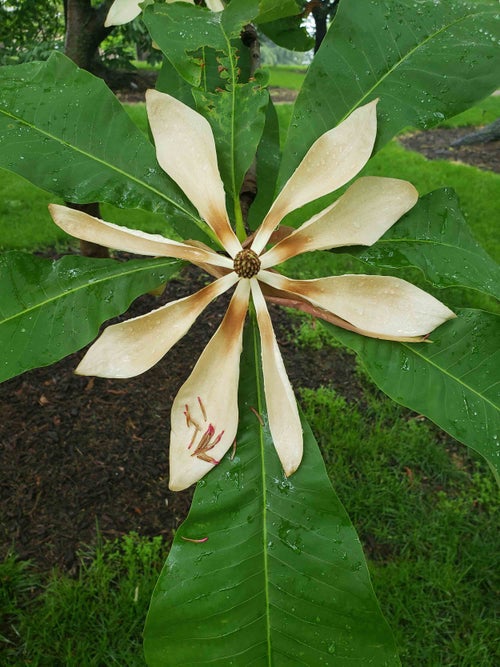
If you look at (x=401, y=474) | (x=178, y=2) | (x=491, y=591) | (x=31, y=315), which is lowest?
(x=491, y=591)

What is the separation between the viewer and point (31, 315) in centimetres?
65

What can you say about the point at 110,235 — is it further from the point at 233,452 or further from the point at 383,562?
the point at 383,562

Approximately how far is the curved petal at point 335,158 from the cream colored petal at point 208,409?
12 centimetres

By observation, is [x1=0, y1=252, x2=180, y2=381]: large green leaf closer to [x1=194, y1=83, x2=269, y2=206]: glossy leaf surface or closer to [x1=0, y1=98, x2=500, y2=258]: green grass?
[x1=194, y1=83, x2=269, y2=206]: glossy leaf surface

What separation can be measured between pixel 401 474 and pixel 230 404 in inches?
61.3

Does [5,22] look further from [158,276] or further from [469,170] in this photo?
[469,170]

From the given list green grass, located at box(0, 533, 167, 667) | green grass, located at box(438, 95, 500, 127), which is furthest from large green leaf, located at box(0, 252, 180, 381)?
green grass, located at box(438, 95, 500, 127)

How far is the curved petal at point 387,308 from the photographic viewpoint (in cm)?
59

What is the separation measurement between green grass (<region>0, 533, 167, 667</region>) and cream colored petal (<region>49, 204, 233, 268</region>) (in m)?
1.20

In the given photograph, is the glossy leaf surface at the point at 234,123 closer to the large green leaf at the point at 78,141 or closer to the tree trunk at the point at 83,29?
the large green leaf at the point at 78,141

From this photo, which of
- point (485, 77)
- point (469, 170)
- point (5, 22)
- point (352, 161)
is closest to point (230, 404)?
point (352, 161)

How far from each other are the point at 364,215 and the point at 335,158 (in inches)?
2.5

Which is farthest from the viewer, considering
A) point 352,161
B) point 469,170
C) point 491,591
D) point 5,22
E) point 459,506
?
point 469,170

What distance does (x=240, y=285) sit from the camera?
656 mm
